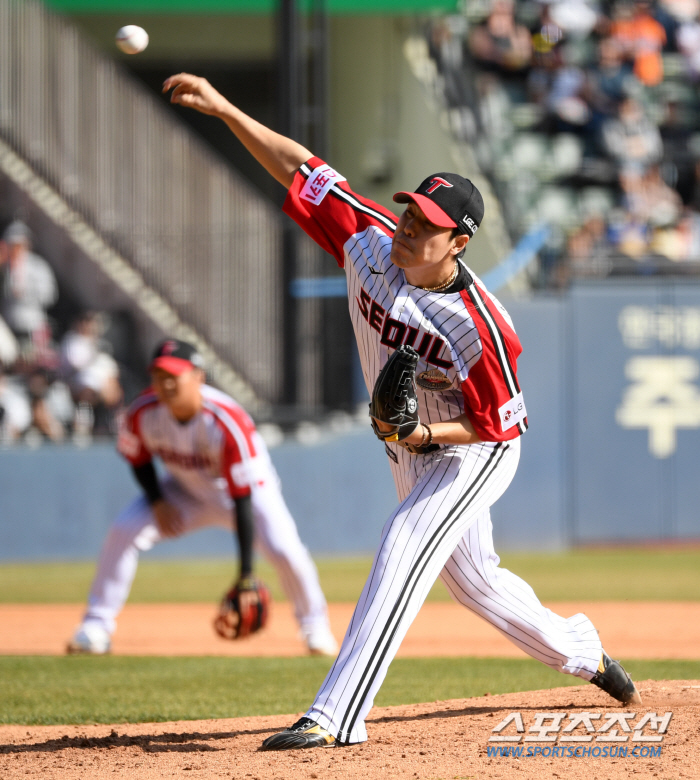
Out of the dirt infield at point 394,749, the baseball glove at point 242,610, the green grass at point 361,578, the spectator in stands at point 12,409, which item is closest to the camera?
the dirt infield at point 394,749

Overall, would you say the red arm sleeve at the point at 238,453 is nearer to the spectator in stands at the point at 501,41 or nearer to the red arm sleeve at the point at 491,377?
the red arm sleeve at the point at 491,377

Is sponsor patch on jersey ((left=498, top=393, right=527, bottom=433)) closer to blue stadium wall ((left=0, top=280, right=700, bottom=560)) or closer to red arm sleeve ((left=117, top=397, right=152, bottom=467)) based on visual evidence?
red arm sleeve ((left=117, top=397, right=152, bottom=467))

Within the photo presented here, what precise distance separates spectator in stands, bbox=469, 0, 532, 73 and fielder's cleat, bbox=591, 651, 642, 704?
41.2 ft

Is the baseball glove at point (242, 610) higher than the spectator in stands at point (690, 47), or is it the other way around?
the spectator in stands at point (690, 47)

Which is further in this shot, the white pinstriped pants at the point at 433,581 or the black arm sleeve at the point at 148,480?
the black arm sleeve at the point at 148,480

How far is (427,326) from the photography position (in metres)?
3.38

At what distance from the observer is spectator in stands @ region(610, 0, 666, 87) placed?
1512 cm

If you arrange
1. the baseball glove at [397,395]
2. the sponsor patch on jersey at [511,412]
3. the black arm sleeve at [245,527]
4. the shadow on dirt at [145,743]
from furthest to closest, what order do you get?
1. the black arm sleeve at [245,527]
2. the shadow on dirt at [145,743]
3. the sponsor patch on jersey at [511,412]
4. the baseball glove at [397,395]

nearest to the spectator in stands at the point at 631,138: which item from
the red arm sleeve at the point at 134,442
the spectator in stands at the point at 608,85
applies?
the spectator in stands at the point at 608,85

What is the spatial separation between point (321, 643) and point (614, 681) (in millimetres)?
2516

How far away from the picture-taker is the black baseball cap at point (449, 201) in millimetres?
3281

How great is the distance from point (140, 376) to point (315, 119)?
3.10 meters

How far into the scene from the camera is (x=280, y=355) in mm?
11766

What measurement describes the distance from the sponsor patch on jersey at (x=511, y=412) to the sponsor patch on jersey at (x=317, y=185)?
3.02 feet
